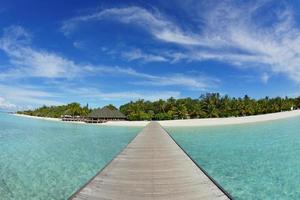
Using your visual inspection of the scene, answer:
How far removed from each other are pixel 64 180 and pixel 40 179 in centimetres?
94

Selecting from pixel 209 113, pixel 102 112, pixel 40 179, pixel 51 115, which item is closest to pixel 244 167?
pixel 40 179

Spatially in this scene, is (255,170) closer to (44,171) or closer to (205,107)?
(44,171)

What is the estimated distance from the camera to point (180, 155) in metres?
11.2

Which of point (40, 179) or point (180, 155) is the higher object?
point (180, 155)

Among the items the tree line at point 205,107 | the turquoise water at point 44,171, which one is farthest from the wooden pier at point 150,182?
the tree line at point 205,107

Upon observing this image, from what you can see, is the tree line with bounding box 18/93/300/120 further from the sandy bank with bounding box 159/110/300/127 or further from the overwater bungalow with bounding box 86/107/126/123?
the sandy bank with bounding box 159/110/300/127

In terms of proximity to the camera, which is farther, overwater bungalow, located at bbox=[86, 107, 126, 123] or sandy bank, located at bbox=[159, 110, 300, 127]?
overwater bungalow, located at bbox=[86, 107, 126, 123]

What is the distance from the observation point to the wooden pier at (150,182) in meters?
5.98

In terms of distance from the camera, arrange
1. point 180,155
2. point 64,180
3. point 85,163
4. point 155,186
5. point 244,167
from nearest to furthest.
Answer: point 155,186
point 64,180
point 180,155
point 244,167
point 85,163

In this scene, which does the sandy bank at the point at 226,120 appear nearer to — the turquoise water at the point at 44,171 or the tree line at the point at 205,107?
the tree line at the point at 205,107

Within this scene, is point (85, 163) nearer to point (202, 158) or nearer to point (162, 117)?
point (202, 158)

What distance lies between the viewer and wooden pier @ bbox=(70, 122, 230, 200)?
5.98m

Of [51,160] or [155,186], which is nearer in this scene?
[155,186]

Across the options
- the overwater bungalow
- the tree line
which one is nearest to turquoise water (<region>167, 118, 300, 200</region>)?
the overwater bungalow
